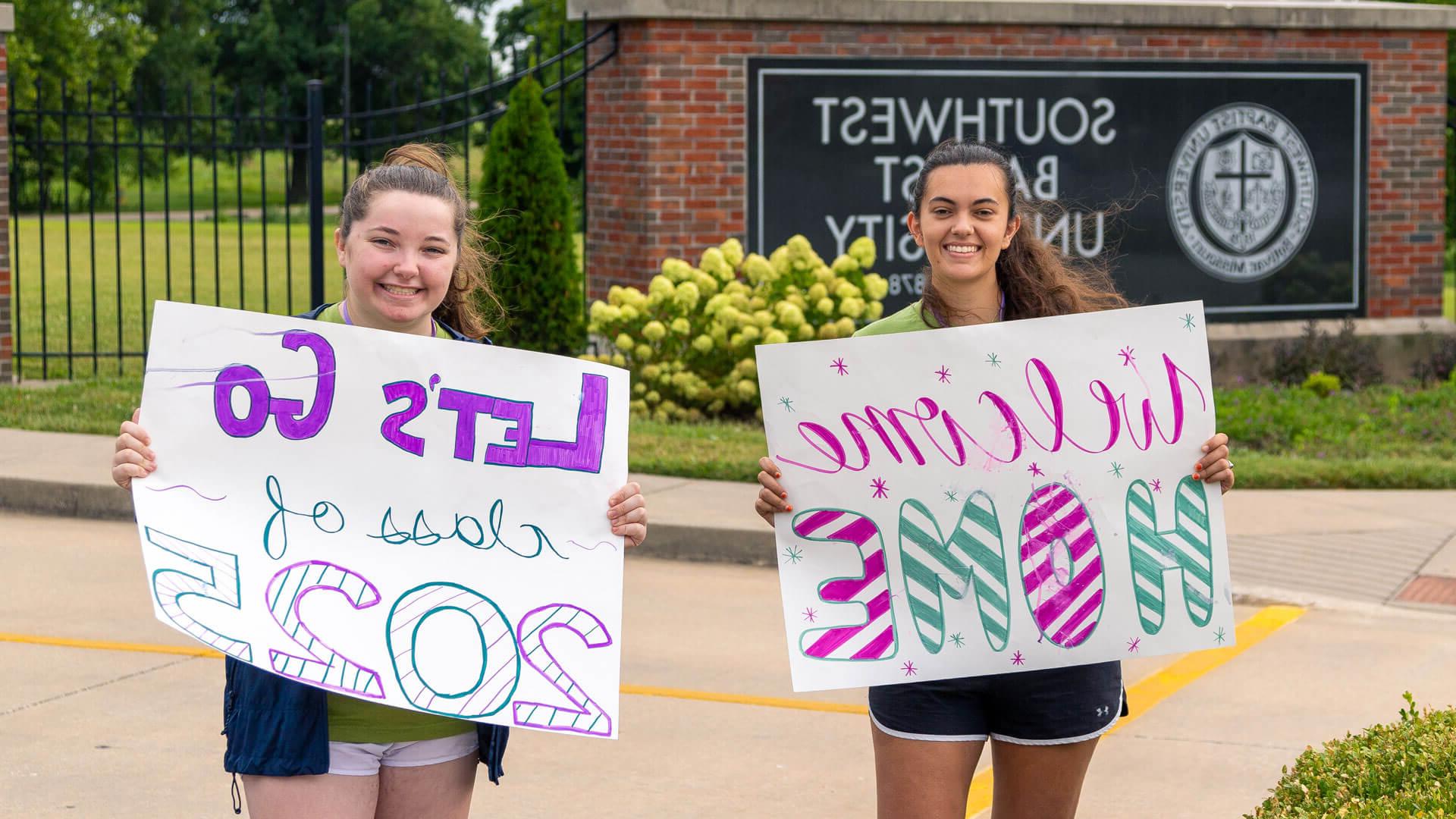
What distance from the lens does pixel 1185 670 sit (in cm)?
639

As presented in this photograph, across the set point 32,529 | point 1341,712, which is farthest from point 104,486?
point 1341,712

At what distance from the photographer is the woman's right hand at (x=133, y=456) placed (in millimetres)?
2926

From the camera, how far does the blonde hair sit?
3012 millimetres

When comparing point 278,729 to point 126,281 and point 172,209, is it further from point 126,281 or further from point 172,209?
point 172,209

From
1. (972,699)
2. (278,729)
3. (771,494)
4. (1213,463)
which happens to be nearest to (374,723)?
(278,729)

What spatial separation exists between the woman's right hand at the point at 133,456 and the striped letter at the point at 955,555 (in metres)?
1.36

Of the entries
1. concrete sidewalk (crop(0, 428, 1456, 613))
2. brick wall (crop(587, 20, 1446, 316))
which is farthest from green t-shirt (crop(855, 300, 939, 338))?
brick wall (crop(587, 20, 1446, 316))

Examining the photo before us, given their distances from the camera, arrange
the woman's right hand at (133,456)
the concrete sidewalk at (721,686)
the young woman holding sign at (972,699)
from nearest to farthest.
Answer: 1. the woman's right hand at (133,456)
2. the young woman holding sign at (972,699)
3. the concrete sidewalk at (721,686)

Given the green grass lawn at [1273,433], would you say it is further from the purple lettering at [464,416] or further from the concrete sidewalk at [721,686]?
the purple lettering at [464,416]

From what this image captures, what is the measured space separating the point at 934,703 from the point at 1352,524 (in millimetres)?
6177

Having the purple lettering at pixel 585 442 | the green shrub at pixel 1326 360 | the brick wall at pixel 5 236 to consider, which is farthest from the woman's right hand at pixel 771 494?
the green shrub at pixel 1326 360

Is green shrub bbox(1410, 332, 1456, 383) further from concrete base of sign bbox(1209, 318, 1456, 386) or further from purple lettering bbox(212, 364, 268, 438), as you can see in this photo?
purple lettering bbox(212, 364, 268, 438)

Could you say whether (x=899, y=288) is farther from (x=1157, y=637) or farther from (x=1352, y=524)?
(x=1157, y=637)

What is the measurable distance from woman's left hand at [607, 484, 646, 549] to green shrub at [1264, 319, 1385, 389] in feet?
36.8
